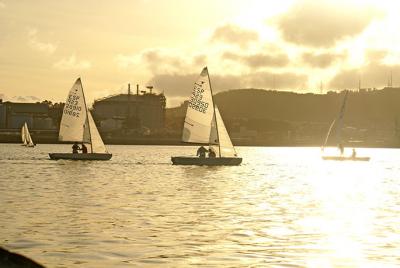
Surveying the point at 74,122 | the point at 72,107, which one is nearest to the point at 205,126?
the point at 74,122

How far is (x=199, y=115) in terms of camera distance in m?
91.8

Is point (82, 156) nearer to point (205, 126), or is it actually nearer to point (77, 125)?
point (77, 125)

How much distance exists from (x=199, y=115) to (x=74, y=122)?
68.1 feet

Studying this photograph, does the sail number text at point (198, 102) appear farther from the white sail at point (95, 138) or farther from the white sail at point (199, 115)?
the white sail at point (95, 138)

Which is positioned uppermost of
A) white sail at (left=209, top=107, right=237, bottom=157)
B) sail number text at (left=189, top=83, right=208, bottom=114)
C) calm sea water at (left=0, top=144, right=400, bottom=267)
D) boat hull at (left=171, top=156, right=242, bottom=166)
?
sail number text at (left=189, top=83, right=208, bottom=114)

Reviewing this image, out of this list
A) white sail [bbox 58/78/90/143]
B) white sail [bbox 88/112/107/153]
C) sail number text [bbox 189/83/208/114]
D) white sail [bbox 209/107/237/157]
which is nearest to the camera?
white sail [bbox 209/107/237/157]

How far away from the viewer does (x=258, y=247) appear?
87.5 ft

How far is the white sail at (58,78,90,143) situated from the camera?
10336cm

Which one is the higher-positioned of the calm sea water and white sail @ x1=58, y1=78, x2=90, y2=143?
white sail @ x1=58, y1=78, x2=90, y2=143

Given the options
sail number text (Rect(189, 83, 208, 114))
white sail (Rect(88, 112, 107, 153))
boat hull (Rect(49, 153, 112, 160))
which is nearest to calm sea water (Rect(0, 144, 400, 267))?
sail number text (Rect(189, 83, 208, 114))

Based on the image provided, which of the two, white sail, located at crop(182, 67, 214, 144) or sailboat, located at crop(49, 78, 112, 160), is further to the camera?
sailboat, located at crop(49, 78, 112, 160)

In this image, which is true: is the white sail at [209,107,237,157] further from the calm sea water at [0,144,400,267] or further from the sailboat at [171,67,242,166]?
the calm sea water at [0,144,400,267]

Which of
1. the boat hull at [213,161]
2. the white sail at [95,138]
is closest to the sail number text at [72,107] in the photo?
the white sail at [95,138]

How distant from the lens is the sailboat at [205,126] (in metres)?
91.4
